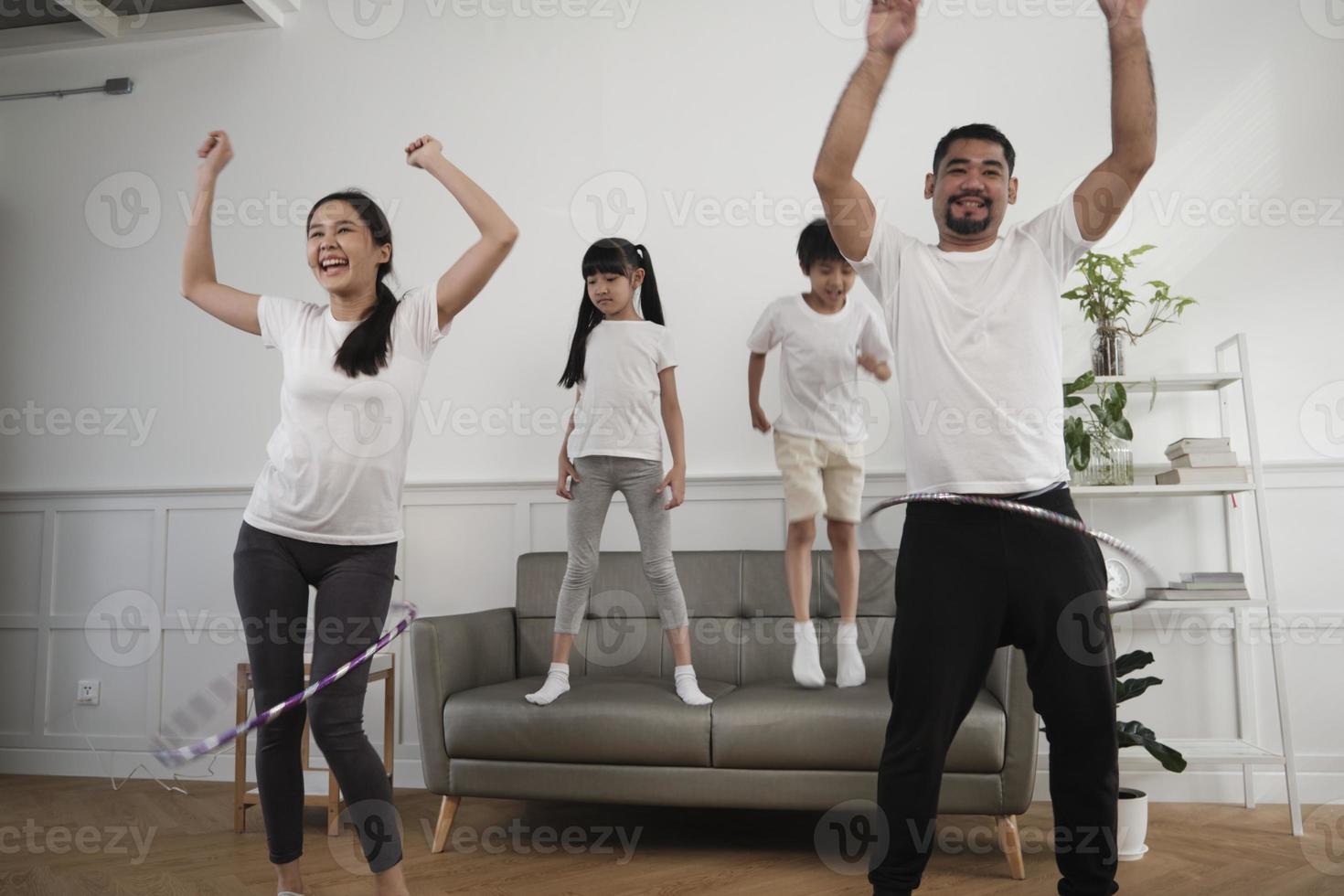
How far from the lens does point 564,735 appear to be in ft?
9.79

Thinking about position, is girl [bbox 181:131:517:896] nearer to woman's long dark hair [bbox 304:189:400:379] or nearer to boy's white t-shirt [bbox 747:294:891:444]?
woman's long dark hair [bbox 304:189:400:379]

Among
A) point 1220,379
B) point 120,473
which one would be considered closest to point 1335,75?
point 1220,379

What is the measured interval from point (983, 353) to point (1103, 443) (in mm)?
2013

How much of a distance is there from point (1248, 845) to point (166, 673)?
420cm

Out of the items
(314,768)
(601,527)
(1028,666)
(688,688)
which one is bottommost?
(314,768)

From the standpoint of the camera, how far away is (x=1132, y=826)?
9.87 ft

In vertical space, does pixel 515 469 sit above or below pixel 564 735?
above

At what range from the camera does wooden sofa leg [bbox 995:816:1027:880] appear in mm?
2791

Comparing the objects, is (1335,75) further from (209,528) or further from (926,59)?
(209,528)

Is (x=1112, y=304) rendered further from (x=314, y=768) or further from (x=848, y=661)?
(x=314, y=768)
